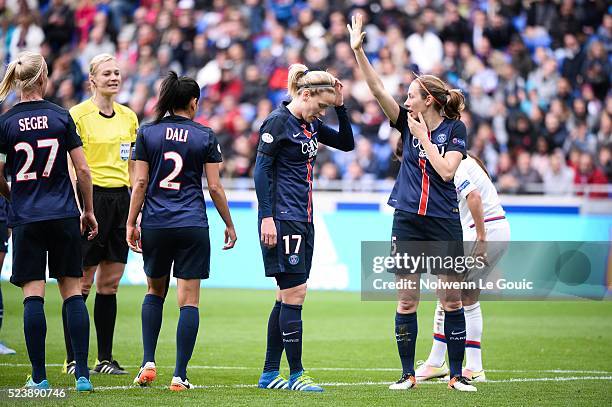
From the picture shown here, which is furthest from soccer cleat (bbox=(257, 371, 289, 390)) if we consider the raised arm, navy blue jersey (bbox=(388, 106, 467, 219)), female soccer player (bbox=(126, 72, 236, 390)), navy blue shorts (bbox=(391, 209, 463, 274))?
the raised arm

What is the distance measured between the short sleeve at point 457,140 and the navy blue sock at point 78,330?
310 centimetres

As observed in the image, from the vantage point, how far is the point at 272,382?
8.70 m

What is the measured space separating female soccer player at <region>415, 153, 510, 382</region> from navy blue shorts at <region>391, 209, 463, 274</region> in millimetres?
602

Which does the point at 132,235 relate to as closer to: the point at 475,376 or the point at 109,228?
the point at 109,228

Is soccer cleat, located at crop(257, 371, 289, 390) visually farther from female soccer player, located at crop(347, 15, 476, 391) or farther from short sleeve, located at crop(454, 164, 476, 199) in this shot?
short sleeve, located at crop(454, 164, 476, 199)

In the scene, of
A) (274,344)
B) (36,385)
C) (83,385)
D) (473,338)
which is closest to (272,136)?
(274,344)

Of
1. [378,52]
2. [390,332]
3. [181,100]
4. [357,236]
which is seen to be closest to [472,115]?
[378,52]

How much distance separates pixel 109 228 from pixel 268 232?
6.56ft

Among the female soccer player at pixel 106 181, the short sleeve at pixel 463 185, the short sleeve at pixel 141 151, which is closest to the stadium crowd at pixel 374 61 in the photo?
the short sleeve at pixel 463 185

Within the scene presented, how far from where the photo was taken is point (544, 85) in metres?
21.7

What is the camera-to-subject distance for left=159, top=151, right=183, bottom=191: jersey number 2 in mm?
8344

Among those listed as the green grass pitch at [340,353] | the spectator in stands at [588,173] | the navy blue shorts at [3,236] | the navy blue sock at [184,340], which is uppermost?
the spectator in stands at [588,173]

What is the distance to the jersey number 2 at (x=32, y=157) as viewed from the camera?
317 inches

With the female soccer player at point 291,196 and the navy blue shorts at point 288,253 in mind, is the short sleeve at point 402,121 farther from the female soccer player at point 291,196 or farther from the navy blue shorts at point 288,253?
the navy blue shorts at point 288,253
